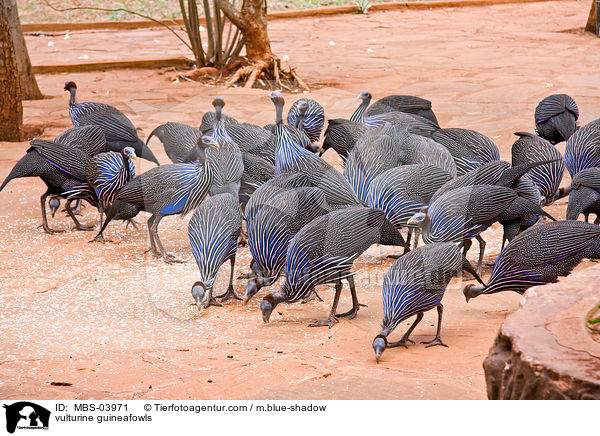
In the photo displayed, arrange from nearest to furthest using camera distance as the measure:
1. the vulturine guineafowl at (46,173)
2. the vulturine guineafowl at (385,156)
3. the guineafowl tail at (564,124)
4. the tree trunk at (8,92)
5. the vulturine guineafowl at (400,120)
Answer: the vulturine guineafowl at (385,156)
the vulturine guineafowl at (46,173)
the vulturine guineafowl at (400,120)
the guineafowl tail at (564,124)
the tree trunk at (8,92)

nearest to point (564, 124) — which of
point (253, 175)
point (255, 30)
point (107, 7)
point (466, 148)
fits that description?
point (466, 148)

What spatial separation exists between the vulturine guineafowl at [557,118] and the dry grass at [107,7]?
1021 centimetres

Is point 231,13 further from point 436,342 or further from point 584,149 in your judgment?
point 436,342

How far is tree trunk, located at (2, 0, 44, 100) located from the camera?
7.53 metres

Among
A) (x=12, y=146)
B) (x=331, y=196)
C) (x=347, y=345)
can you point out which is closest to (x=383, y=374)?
(x=347, y=345)

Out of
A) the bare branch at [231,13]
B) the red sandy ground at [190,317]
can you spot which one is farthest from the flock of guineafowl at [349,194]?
the bare branch at [231,13]

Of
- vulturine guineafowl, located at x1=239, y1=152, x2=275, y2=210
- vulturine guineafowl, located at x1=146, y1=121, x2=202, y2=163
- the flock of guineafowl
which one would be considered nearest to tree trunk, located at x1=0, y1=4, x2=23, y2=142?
the flock of guineafowl

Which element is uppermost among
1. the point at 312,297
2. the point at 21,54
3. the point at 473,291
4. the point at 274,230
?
the point at 21,54

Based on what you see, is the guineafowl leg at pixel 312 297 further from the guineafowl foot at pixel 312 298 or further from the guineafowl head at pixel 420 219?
the guineafowl head at pixel 420 219

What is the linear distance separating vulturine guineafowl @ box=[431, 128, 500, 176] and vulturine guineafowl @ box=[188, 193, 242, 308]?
1773 mm

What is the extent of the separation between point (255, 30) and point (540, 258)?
6.23 metres

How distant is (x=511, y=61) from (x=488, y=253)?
6.11m

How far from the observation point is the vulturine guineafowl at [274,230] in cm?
373

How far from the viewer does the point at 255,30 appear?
8.99 meters
